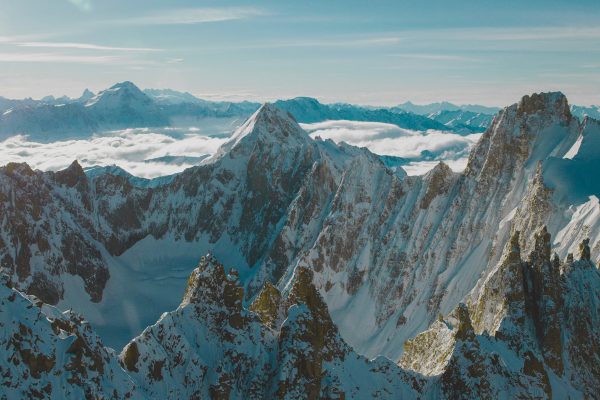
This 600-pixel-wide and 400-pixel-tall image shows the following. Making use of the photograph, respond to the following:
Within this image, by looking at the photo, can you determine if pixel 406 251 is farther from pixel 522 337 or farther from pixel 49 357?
pixel 49 357

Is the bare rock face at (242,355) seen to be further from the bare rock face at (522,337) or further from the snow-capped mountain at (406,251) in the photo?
the bare rock face at (522,337)

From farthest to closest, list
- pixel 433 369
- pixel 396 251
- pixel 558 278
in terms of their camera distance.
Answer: pixel 396 251, pixel 558 278, pixel 433 369

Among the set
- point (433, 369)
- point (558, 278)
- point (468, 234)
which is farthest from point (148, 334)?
point (468, 234)

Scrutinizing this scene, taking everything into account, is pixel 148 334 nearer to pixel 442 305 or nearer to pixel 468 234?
pixel 442 305

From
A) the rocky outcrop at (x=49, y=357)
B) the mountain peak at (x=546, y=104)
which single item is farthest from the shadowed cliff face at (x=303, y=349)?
the mountain peak at (x=546, y=104)

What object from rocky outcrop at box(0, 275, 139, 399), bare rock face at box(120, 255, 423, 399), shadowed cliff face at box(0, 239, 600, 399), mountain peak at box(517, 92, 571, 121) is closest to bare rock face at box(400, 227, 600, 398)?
shadowed cliff face at box(0, 239, 600, 399)

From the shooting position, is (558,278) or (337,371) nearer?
(337,371)

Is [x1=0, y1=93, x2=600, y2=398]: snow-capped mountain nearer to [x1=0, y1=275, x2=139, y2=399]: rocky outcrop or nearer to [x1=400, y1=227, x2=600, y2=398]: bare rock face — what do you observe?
[x1=400, y1=227, x2=600, y2=398]: bare rock face

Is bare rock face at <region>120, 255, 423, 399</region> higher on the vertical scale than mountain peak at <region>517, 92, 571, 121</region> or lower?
lower

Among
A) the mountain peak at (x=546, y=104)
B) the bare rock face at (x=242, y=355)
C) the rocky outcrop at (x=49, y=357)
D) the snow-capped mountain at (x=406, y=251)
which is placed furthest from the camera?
the mountain peak at (x=546, y=104)

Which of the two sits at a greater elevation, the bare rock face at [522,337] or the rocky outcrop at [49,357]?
the rocky outcrop at [49,357]

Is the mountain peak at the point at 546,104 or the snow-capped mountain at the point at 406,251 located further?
the mountain peak at the point at 546,104
